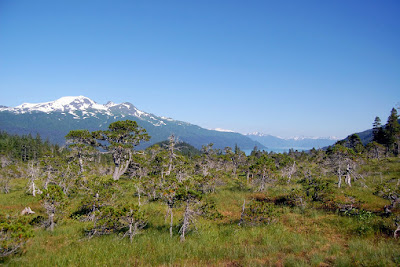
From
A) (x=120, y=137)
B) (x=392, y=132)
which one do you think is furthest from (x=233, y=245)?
(x=392, y=132)

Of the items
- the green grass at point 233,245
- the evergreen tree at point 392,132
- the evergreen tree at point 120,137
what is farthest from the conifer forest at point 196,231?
the evergreen tree at point 392,132

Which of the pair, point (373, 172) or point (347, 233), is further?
point (373, 172)

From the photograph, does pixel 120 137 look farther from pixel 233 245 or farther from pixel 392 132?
pixel 392 132

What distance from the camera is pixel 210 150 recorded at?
51.6 metres

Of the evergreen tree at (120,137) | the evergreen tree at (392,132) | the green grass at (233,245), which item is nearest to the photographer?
the green grass at (233,245)

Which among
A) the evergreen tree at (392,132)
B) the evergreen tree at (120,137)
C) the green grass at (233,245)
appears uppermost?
the evergreen tree at (392,132)

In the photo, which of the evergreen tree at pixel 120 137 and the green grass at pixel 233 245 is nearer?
the green grass at pixel 233 245

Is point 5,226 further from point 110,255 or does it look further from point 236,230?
point 236,230

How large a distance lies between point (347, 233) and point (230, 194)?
12.6m

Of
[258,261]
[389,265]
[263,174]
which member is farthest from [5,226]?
[263,174]

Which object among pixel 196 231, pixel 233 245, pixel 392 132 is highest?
pixel 392 132

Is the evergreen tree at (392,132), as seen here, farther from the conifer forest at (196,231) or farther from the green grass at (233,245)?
the green grass at (233,245)

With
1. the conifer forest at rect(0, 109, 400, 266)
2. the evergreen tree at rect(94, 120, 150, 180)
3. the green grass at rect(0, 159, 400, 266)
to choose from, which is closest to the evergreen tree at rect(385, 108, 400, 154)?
the conifer forest at rect(0, 109, 400, 266)

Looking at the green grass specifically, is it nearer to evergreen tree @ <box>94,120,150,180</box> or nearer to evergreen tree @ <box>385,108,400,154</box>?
evergreen tree @ <box>94,120,150,180</box>
